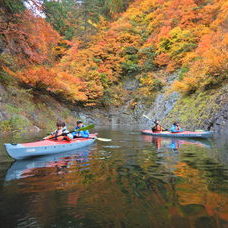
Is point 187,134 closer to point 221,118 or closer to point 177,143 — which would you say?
point 177,143

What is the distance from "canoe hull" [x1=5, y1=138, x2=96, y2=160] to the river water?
0.31 metres

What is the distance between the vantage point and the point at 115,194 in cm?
373

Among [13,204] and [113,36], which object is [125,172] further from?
[113,36]

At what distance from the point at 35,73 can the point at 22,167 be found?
→ 1456 cm

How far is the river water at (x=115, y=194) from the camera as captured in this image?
2.86 metres

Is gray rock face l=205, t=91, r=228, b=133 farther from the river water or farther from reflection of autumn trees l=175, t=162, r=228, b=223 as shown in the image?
reflection of autumn trees l=175, t=162, r=228, b=223

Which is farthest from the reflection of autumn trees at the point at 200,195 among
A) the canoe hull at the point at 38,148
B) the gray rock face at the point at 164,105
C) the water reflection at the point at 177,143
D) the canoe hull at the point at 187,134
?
the gray rock face at the point at 164,105

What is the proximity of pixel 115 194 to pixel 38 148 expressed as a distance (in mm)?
3725

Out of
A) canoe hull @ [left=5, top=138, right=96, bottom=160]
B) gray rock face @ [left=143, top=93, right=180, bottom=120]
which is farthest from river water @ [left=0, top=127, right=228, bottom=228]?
gray rock face @ [left=143, top=93, right=180, bottom=120]

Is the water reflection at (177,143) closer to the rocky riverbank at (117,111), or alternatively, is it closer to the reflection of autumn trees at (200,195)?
the rocky riverbank at (117,111)

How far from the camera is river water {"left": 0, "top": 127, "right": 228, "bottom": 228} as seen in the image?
9.38 feet

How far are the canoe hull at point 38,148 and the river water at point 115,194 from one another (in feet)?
1.01

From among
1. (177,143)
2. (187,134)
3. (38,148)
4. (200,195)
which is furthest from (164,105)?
(200,195)

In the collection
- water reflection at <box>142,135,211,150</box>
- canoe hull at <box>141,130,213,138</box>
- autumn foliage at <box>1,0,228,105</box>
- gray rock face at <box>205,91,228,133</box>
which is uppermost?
autumn foliage at <box>1,0,228,105</box>
